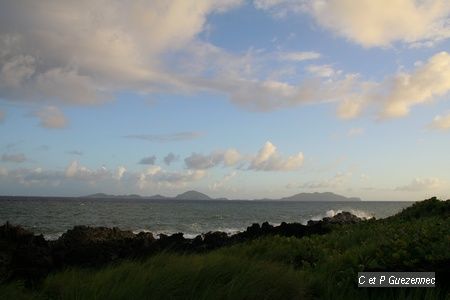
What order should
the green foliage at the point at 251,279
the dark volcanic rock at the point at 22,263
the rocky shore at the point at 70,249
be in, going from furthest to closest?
the rocky shore at the point at 70,249, the dark volcanic rock at the point at 22,263, the green foliage at the point at 251,279

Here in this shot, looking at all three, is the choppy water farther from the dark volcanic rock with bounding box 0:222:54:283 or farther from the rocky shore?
the dark volcanic rock with bounding box 0:222:54:283

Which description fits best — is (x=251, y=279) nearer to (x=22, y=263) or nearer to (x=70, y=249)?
(x=22, y=263)

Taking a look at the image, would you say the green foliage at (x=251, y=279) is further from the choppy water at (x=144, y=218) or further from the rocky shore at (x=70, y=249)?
the choppy water at (x=144, y=218)

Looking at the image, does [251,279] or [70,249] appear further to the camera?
[70,249]

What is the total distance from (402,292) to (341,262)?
7.40 ft

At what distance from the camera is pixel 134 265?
8508 millimetres

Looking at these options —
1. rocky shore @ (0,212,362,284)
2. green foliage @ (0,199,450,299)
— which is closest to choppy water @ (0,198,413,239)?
rocky shore @ (0,212,362,284)

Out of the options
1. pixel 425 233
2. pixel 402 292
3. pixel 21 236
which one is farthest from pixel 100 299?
pixel 21 236

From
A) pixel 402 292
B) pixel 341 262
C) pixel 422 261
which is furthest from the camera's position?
pixel 341 262

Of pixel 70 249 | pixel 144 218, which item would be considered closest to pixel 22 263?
pixel 70 249

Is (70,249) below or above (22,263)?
below

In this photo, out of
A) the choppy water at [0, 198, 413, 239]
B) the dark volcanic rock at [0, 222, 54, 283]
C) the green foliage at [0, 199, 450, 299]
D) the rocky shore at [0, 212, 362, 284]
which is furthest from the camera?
the choppy water at [0, 198, 413, 239]

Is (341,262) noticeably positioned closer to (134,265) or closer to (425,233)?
(425,233)

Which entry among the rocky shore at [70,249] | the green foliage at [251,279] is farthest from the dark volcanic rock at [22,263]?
the green foliage at [251,279]
